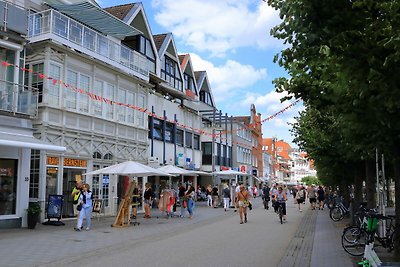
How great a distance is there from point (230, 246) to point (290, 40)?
7.90 meters

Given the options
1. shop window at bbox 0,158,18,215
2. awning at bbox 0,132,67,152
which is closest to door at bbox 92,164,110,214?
shop window at bbox 0,158,18,215

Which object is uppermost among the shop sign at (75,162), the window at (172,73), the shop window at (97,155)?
the window at (172,73)

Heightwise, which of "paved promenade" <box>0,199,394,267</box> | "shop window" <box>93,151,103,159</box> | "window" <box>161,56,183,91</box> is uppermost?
"window" <box>161,56,183,91</box>

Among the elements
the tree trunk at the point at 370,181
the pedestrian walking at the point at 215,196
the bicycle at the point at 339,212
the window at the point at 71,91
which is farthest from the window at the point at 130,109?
the tree trunk at the point at 370,181

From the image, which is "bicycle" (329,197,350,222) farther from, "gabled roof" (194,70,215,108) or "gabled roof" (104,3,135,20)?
"gabled roof" (194,70,215,108)

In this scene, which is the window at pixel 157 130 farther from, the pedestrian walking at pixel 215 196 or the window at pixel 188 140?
the window at pixel 188 140

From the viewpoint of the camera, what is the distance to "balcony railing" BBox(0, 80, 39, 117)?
16594mm

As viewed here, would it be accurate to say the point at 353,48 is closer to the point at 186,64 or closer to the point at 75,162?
the point at 75,162

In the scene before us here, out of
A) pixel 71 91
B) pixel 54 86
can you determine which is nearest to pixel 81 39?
pixel 71 91

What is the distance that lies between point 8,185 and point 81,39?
8.05 meters

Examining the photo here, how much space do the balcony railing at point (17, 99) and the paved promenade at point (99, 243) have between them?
14.6 ft

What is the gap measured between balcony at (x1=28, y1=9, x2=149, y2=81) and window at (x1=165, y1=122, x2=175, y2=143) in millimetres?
8881

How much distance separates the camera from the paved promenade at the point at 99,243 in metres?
10.4

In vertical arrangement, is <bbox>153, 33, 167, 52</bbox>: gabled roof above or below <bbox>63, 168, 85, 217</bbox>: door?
above
